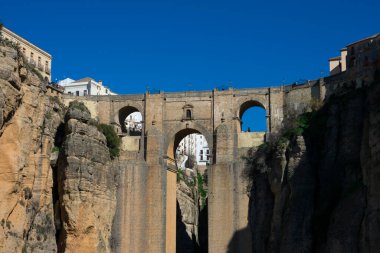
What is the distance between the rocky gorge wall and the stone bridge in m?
1.18

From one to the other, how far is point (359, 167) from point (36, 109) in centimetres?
1481

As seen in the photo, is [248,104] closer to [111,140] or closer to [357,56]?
[357,56]

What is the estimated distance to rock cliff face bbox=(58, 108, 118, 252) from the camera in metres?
39.2

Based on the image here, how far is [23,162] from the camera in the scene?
31.0m

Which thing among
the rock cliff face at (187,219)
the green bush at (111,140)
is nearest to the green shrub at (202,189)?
the rock cliff face at (187,219)

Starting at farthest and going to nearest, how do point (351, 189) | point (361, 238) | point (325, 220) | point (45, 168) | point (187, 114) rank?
point (187, 114)
point (45, 168)
point (325, 220)
point (351, 189)
point (361, 238)

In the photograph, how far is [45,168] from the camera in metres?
39.2

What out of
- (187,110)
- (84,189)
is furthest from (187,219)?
(84,189)

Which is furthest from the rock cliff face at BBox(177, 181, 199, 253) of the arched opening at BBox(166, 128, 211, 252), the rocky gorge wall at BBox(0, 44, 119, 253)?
the rocky gorge wall at BBox(0, 44, 119, 253)

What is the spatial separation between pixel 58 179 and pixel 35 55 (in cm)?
1738

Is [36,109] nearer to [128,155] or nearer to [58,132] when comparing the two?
[58,132]

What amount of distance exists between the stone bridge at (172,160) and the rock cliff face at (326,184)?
1672 millimetres

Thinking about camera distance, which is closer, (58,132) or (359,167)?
(359,167)

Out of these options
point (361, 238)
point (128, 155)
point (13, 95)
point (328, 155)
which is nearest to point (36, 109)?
point (13, 95)
